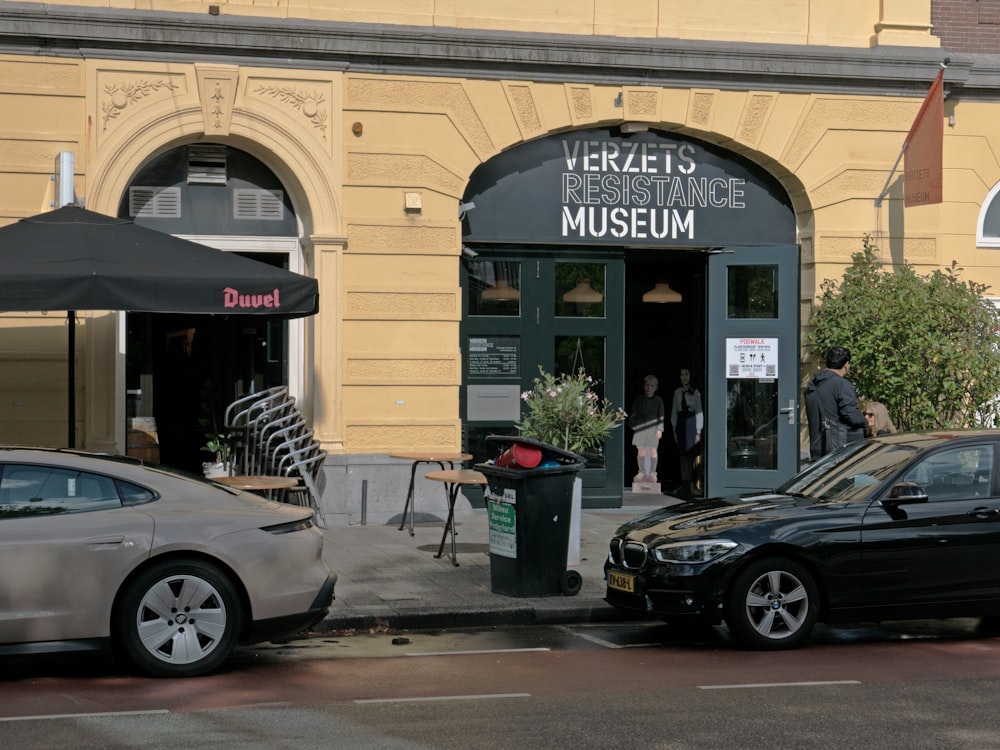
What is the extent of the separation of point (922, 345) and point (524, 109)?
507 cm

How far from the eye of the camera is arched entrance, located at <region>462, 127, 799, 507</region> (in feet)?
50.7

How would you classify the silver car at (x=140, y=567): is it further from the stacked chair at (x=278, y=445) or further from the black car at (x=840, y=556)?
the stacked chair at (x=278, y=445)

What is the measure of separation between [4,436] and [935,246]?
10702 mm

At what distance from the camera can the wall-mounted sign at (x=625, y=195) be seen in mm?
15422

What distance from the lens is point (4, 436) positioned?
1373 cm

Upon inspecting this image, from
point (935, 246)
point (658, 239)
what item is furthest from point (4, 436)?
point (935, 246)

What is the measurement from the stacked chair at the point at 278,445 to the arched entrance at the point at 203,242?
90cm

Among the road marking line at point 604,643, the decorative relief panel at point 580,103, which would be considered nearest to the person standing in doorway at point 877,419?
the decorative relief panel at point 580,103

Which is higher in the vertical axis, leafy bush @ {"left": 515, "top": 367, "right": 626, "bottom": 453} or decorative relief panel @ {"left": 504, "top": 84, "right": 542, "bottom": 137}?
decorative relief panel @ {"left": 504, "top": 84, "right": 542, "bottom": 137}

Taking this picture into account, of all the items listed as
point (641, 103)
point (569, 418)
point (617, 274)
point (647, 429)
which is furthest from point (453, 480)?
point (647, 429)

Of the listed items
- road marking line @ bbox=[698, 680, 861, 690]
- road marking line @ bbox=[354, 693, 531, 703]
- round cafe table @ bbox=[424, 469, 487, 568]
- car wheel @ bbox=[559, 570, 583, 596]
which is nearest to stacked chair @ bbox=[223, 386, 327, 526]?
round cafe table @ bbox=[424, 469, 487, 568]

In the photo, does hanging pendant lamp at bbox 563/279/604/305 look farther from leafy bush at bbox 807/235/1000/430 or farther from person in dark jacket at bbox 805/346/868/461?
person in dark jacket at bbox 805/346/868/461

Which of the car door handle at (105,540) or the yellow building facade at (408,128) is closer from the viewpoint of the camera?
the car door handle at (105,540)

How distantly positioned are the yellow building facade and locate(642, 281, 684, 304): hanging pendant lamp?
2.97m
